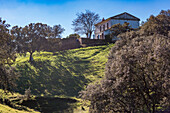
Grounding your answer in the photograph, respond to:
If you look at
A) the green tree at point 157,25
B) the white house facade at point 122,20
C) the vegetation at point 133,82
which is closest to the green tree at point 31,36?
the white house facade at point 122,20

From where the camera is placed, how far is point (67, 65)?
61250 mm

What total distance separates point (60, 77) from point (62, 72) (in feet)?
10.2

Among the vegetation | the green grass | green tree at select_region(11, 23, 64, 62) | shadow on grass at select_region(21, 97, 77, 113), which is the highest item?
green tree at select_region(11, 23, 64, 62)

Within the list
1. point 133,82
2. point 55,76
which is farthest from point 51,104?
point 133,82

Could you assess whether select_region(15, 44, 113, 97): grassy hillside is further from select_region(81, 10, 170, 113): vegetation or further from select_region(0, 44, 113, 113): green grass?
select_region(81, 10, 170, 113): vegetation

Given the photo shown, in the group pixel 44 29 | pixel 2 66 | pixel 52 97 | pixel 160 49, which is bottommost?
pixel 52 97

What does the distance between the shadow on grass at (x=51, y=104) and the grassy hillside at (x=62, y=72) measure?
3305mm

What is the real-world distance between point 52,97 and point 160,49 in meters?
30.1

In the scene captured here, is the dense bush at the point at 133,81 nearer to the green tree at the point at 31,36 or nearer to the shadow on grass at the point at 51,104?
the shadow on grass at the point at 51,104

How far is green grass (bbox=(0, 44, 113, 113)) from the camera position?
38688 millimetres

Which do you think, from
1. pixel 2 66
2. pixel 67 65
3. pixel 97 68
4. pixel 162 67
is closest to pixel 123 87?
pixel 162 67

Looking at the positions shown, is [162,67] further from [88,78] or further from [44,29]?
[44,29]

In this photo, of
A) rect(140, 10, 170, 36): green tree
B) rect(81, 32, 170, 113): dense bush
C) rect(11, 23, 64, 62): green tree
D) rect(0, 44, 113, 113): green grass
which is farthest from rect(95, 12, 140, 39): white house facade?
rect(81, 32, 170, 113): dense bush

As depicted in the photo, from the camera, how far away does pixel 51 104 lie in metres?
38.8
